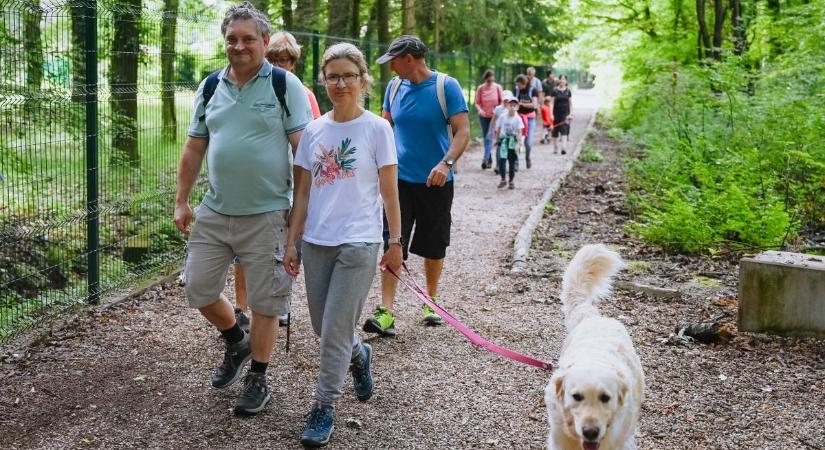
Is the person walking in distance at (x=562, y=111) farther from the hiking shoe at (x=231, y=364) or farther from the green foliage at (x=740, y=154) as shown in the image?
the hiking shoe at (x=231, y=364)

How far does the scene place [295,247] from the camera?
4.66 meters

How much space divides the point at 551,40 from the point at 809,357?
27.0 m

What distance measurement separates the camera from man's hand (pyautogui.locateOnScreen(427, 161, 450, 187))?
6094 millimetres

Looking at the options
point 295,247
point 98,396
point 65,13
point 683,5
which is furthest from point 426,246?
point 683,5

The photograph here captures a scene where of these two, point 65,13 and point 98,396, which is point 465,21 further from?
point 98,396

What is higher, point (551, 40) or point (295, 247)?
point (551, 40)

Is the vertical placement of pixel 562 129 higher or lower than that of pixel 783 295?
higher

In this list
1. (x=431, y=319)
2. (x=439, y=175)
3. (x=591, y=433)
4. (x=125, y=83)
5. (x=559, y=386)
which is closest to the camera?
(x=591, y=433)

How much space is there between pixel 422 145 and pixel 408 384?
1.88m

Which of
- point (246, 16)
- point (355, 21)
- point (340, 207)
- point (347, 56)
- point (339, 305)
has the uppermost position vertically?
point (355, 21)

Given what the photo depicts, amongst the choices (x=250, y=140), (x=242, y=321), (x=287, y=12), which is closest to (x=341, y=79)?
(x=250, y=140)

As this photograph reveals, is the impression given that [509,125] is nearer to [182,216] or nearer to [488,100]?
[488,100]

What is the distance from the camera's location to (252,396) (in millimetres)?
4766

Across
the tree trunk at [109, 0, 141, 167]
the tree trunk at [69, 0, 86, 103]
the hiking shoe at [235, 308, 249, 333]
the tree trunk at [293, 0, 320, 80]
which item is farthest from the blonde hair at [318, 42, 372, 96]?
the tree trunk at [293, 0, 320, 80]
